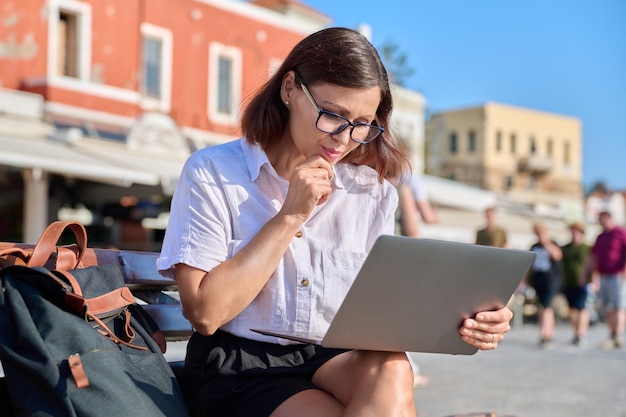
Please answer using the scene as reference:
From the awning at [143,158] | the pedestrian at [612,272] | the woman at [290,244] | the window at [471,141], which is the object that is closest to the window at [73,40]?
the awning at [143,158]

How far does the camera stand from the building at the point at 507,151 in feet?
163

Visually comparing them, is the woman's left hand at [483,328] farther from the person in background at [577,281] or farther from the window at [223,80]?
the window at [223,80]

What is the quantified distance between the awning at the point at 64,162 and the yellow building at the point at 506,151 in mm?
36898

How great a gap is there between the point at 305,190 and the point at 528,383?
6205mm

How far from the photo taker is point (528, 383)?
7852 mm

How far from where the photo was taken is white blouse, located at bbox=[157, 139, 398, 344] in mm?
2193

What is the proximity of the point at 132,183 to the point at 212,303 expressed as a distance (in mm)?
10788

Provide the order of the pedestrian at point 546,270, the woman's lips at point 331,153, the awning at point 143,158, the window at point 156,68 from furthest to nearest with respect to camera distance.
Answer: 1. the window at point 156,68
2. the awning at point 143,158
3. the pedestrian at point 546,270
4. the woman's lips at point 331,153

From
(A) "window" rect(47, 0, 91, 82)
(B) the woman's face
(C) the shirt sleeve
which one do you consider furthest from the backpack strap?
(A) "window" rect(47, 0, 91, 82)

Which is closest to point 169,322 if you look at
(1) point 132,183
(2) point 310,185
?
(2) point 310,185

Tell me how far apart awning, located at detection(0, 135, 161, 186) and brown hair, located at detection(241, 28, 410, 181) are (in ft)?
27.3

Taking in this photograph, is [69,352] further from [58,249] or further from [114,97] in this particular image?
[114,97]

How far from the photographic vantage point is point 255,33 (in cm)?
2111

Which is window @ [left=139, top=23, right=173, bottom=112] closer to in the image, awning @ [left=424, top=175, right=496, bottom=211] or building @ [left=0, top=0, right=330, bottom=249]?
building @ [left=0, top=0, right=330, bottom=249]
